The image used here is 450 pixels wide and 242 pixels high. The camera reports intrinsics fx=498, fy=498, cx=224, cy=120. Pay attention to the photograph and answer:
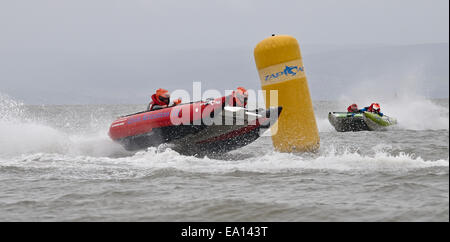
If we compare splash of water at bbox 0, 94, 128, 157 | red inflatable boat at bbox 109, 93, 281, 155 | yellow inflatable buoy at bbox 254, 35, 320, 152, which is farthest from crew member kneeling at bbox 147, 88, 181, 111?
yellow inflatable buoy at bbox 254, 35, 320, 152

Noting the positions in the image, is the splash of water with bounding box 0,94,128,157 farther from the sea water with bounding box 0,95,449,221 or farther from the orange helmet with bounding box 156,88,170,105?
the orange helmet with bounding box 156,88,170,105

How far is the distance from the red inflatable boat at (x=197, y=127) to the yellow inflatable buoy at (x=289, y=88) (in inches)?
18.6

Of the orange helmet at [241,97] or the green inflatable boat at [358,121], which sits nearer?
the orange helmet at [241,97]

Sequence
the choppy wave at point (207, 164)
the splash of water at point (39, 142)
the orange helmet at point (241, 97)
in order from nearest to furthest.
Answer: the choppy wave at point (207, 164) → the orange helmet at point (241, 97) → the splash of water at point (39, 142)

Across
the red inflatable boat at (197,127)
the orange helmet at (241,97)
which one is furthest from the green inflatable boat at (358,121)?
the red inflatable boat at (197,127)

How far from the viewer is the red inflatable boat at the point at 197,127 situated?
10242 millimetres

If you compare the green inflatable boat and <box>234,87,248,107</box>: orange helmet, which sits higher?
the green inflatable boat

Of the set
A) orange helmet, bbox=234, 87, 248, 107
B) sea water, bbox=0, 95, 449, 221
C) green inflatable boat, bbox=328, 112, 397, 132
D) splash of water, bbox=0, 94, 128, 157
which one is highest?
green inflatable boat, bbox=328, 112, 397, 132

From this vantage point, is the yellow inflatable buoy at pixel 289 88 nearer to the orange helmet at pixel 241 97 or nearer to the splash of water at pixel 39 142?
the orange helmet at pixel 241 97

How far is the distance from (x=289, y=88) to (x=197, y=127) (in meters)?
2.22

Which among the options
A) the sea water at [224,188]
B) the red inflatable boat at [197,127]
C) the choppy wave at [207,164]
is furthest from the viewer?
the red inflatable boat at [197,127]

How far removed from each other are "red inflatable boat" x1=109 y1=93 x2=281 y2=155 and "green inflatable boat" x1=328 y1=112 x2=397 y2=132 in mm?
7897

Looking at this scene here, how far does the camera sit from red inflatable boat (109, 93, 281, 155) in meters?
10.2
